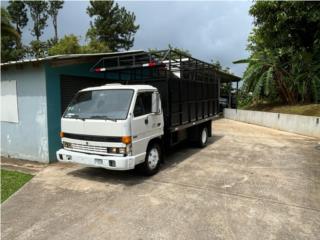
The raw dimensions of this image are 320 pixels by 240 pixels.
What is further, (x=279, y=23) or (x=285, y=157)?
(x=279, y=23)

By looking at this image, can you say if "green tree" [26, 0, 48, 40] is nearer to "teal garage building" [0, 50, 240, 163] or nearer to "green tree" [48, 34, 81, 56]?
"green tree" [48, 34, 81, 56]

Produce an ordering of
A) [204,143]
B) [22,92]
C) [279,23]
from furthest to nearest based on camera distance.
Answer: [279,23] → [204,143] → [22,92]

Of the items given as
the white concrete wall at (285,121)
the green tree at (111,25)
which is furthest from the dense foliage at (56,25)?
the white concrete wall at (285,121)

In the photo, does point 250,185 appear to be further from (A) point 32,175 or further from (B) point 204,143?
(A) point 32,175

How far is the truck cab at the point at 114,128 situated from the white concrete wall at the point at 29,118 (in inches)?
71.6

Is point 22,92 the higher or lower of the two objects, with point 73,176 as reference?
higher

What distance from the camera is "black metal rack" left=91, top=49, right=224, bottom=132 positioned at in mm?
7293

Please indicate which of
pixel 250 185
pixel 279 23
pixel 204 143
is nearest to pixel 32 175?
pixel 250 185

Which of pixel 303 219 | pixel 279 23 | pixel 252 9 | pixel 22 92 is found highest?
pixel 252 9

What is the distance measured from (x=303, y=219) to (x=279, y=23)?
1369cm

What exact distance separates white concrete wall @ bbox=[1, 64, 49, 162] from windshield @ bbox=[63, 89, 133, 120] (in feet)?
6.06

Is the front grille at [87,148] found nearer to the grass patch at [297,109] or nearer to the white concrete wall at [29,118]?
the white concrete wall at [29,118]

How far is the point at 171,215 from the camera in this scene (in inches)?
176

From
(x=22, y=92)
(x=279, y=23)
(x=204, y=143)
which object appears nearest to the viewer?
(x=22, y=92)
